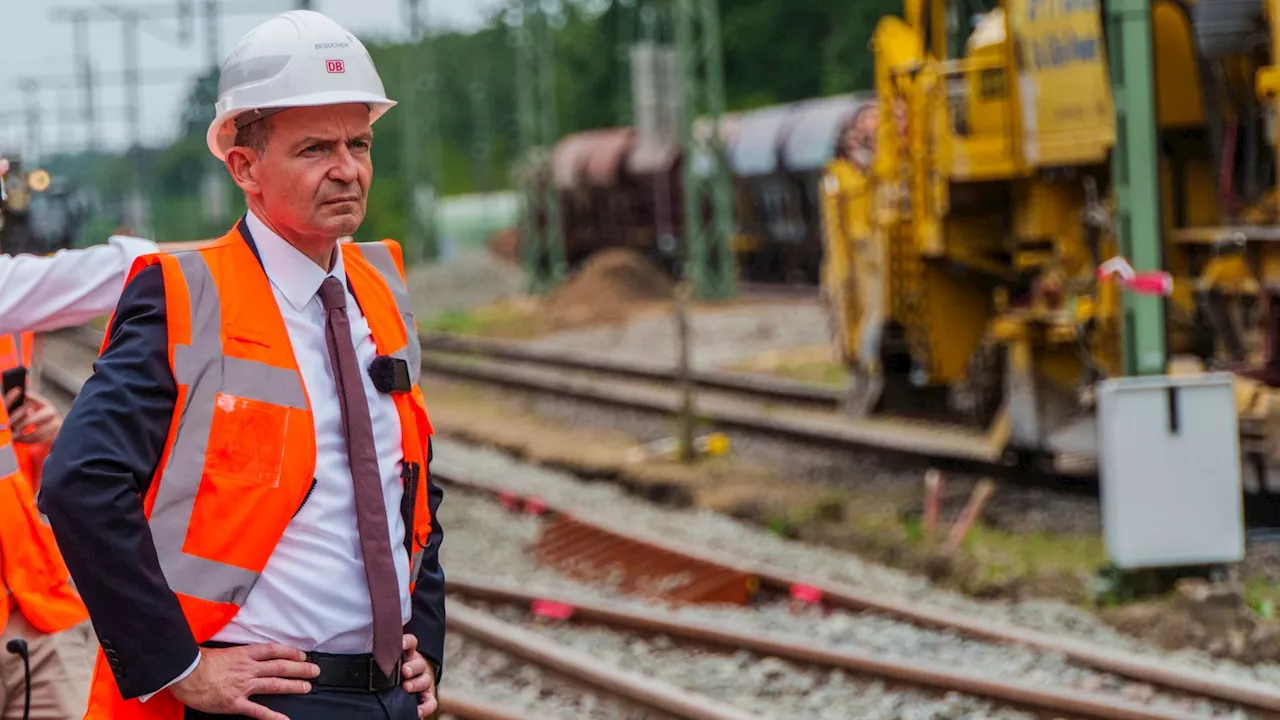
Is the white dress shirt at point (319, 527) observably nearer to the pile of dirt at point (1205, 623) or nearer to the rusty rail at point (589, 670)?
the rusty rail at point (589, 670)

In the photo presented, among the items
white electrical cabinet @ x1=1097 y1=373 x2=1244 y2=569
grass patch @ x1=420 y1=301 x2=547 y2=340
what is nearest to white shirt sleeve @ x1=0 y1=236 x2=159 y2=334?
white electrical cabinet @ x1=1097 y1=373 x2=1244 y2=569

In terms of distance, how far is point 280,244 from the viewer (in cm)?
276

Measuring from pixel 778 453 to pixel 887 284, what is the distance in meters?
2.42

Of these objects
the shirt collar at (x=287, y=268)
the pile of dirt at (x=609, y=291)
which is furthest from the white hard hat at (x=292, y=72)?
the pile of dirt at (x=609, y=291)

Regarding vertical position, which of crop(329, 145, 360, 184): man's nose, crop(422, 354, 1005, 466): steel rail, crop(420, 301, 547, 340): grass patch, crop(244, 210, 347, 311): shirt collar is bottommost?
crop(422, 354, 1005, 466): steel rail

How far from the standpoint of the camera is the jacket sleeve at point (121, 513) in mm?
2500

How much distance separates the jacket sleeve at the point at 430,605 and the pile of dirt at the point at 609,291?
27.0 metres

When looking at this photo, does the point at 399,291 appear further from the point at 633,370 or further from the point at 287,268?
the point at 633,370

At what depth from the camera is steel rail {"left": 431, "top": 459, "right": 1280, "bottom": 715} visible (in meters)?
6.41

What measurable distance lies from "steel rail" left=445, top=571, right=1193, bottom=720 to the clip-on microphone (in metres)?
3.70

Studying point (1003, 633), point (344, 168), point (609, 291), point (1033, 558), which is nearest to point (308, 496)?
point (344, 168)

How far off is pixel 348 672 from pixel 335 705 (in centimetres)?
5

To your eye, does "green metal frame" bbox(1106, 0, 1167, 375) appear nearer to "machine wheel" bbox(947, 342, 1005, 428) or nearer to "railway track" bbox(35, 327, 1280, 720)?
"railway track" bbox(35, 327, 1280, 720)

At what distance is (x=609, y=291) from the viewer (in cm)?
3256
